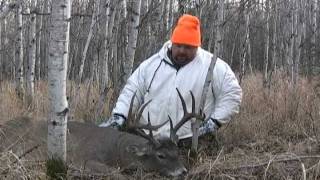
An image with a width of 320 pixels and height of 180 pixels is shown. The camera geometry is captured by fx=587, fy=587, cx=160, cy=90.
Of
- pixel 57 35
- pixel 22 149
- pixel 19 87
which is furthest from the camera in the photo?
pixel 19 87

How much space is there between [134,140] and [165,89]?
73 centimetres

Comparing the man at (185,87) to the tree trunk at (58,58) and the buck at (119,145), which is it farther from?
the tree trunk at (58,58)

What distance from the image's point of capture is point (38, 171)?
13.8 feet

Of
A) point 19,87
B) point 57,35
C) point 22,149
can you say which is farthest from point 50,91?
point 19,87

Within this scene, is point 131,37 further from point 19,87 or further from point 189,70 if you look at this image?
point 19,87

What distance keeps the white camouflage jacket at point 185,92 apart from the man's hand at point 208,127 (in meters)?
0.06

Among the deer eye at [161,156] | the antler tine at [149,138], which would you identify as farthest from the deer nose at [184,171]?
the antler tine at [149,138]

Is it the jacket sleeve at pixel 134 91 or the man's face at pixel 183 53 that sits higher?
the man's face at pixel 183 53

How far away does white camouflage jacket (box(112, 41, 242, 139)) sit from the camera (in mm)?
6047

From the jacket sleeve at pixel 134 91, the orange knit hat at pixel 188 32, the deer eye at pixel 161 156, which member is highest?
the orange knit hat at pixel 188 32

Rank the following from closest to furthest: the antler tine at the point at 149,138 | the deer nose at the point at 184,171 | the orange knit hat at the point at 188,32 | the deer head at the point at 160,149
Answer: the deer nose at the point at 184,171, the deer head at the point at 160,149, the antler tine at the point at 149,138, the orange knit hat at the point at 188,32

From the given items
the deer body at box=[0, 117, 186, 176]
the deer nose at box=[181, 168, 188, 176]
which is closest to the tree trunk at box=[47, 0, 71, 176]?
the deer body at box=[0, 117, 186, 176]

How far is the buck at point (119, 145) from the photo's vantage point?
5199 millimetres

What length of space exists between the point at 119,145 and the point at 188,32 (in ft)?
4.47
